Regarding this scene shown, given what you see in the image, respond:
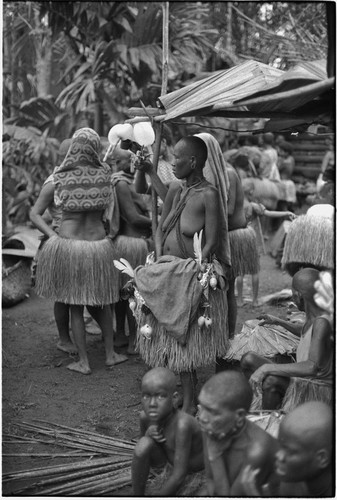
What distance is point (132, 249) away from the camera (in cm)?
558

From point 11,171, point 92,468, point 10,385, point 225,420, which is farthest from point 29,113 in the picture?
point 225,420

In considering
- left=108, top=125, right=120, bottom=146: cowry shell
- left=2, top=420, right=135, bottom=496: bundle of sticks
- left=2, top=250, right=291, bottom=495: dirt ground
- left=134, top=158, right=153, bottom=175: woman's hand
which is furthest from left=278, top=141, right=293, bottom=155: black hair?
left=2, top=420, right=135, bottom=496: bundle of sticks

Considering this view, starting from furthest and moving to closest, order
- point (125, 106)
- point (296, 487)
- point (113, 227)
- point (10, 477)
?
point (125, 106), point (113, 227), point (10, 477), point (296, 487)

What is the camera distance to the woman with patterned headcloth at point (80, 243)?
4992 millimetres

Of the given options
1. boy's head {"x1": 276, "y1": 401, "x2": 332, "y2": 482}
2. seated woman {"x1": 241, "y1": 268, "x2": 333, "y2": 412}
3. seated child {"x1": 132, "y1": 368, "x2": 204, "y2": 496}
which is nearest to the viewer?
boy's head {"x1": 276, "y1": 401, "x2": 332, "y2": 482}

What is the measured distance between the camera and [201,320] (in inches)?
160

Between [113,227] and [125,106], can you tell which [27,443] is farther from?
[125,106]

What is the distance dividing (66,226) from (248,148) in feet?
24.4

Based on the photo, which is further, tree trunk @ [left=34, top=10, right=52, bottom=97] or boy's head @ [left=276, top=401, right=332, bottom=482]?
tree trunk @ [left=34, top=10, right=52, bottom=97]

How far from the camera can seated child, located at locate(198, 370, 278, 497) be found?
253 centimetres

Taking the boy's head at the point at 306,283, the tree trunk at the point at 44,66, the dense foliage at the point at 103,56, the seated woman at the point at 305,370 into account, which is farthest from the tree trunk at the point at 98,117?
the boy's head at the point at 306,283

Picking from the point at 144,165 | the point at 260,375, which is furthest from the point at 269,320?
the point at 144,165

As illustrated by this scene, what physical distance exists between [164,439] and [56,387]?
2.15 m

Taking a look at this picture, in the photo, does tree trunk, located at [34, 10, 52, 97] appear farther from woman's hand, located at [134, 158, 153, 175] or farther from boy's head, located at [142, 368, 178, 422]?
boy's head, located at [142, 368, 178, 422]
